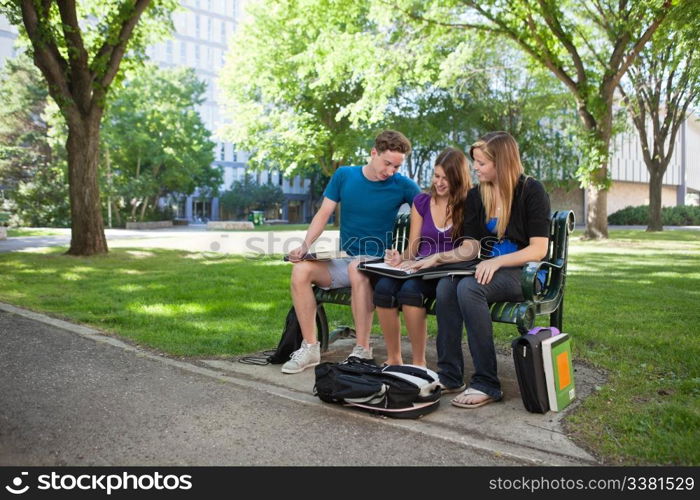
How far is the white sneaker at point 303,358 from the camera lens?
4.64 metres

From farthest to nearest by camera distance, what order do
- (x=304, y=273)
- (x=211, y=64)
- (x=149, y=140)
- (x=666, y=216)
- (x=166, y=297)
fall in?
(x=211, y=64) → (x=666, y=216) → (x=149, y=140) → (x=166, y=297) → (x=304, y=273)

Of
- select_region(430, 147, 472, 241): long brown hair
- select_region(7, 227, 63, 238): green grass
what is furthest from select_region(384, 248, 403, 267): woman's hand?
select_region(7, 227, 63, 238): green grass

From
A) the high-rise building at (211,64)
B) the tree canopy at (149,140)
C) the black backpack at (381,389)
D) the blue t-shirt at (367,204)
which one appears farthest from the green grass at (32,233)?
the high-rise building at (211,64)

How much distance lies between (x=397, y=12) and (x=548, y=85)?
16.4m

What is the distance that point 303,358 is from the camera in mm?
4711

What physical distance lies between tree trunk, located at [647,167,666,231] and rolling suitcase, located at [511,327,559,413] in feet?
92.7

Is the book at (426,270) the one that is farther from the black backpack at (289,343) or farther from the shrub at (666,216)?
the shrub at (666,216)

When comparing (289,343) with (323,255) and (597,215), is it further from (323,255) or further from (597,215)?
(597,215)

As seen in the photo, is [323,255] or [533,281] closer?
[533,281]

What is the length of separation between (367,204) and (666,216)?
5170cm

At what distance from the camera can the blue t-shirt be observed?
4922 mm

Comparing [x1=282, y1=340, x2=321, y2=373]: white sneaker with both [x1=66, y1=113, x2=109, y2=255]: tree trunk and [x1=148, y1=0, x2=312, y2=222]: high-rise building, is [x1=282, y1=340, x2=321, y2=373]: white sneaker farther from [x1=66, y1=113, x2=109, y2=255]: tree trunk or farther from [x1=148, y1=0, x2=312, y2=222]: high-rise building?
[x1=148, y1=0, x2=312, y2=222]: high-rise building

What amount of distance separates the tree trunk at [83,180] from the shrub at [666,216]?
151 feet

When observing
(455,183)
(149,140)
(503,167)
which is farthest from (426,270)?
(149,140)
